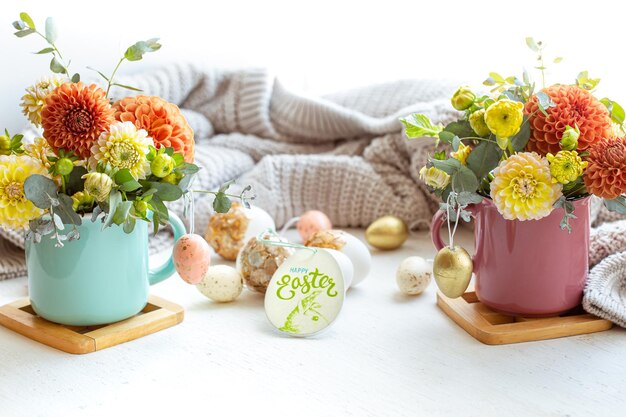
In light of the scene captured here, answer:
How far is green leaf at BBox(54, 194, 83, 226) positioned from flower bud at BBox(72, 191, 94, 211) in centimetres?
2

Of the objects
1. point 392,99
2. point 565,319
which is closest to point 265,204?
point 392,99

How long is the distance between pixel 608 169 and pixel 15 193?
565 mm

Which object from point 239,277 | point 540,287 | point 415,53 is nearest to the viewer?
point 540,287

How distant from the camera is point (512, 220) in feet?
2.54

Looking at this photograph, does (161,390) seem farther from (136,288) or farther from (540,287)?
(540,287)

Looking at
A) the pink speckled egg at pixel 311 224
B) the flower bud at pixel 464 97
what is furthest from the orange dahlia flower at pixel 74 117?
the pink speckled egg at pixel 311 224

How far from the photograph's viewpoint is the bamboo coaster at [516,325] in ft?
2.55

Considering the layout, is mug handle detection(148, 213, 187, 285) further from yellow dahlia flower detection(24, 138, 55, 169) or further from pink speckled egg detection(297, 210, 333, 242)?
pink speckled egg detection(297, 210, 333, 242)

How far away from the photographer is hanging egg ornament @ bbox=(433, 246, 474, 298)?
2.59ft

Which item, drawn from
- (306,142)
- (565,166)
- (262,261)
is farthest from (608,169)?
(306,142)

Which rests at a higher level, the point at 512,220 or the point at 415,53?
the point at 415,53

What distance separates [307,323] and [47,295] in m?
0.27

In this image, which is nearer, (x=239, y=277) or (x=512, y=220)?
(x=512, y=220)

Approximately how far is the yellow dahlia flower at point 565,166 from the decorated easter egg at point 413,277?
246 millimetres
